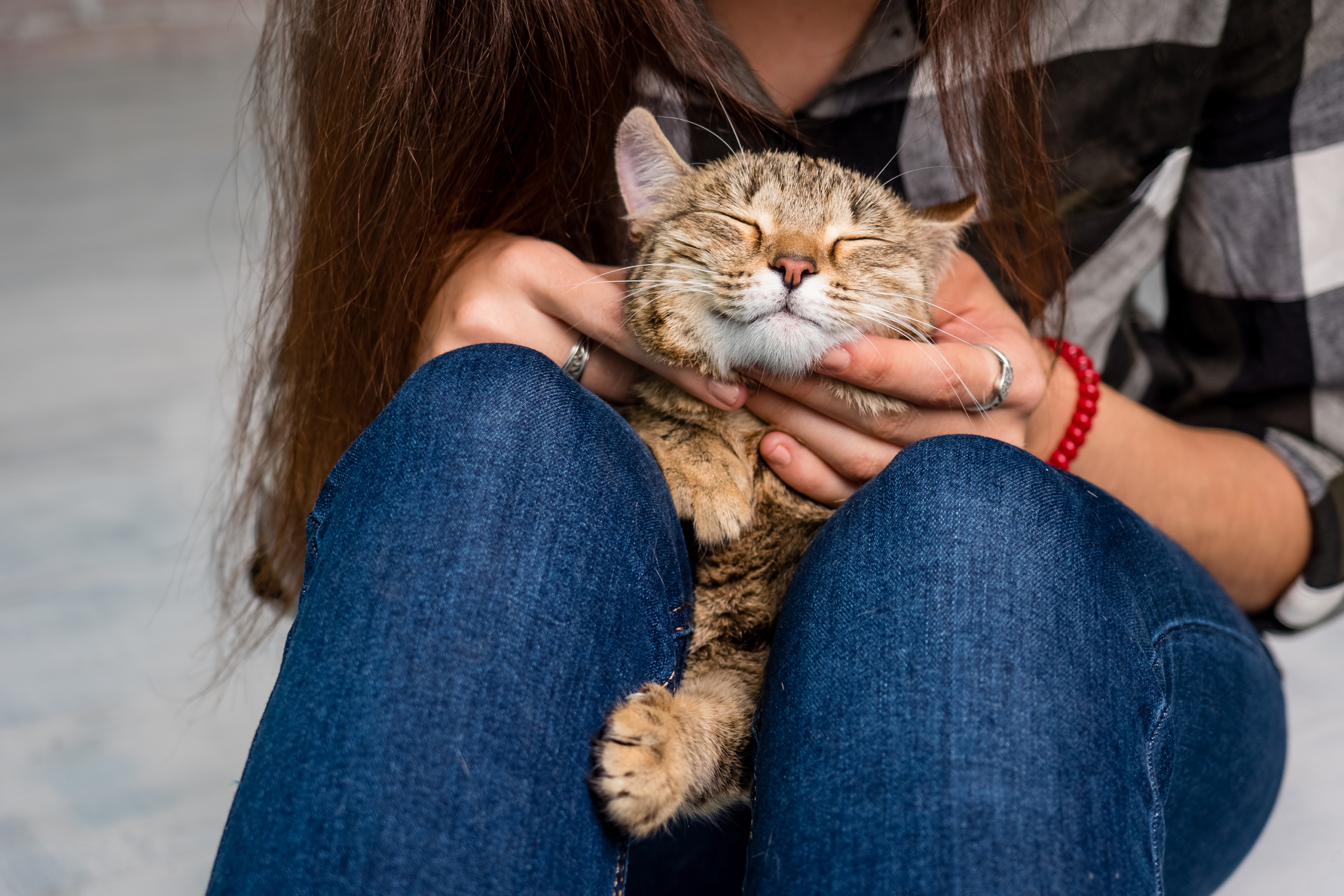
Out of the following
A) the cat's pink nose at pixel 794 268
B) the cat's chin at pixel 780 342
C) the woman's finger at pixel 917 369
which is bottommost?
the woman's finger at pixel 917 369

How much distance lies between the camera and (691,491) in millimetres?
1034

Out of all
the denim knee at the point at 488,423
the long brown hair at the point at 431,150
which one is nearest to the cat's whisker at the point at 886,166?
the long brown hair at the point at 431,150

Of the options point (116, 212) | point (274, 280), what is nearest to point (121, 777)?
point (274, 280)

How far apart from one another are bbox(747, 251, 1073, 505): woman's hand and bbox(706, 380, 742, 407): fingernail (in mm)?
45

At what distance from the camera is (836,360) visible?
966 mm

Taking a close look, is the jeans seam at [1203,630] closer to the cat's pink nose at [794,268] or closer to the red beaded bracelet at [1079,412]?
the red beaded bracelet at [1079,412]

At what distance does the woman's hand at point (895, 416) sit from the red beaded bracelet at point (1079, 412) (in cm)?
11

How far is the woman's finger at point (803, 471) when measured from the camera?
105cm

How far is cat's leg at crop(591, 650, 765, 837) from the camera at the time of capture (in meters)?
0.79

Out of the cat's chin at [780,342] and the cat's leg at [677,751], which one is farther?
the cat's chin at [780,342]

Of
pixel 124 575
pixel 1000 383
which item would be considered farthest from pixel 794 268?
pixel 124 575

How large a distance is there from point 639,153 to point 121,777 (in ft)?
4.38

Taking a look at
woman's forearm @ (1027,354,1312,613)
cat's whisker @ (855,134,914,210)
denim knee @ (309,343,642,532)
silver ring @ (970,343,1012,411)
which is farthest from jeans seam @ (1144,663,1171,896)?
cat's whisker @ (855,134,914,210)

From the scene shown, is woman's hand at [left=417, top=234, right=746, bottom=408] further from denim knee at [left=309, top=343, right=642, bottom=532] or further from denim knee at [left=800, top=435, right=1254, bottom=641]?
denim knee at [left=800, top=435, right=1254, bottom=641]
